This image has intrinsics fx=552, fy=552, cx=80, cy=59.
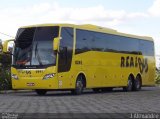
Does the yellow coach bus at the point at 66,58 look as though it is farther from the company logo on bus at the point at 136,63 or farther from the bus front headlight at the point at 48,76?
the company logo on bus at the point at 136,63

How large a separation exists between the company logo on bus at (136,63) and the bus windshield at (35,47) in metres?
7.89

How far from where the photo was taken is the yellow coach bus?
85.7 ft

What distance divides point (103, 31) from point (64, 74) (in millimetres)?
5252

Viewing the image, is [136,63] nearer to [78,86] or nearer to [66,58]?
[78,86]

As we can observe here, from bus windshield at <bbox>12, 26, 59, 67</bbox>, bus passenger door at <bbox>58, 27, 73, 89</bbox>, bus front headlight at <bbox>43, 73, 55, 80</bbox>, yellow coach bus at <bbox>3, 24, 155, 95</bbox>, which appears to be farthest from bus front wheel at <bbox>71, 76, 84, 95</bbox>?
bus windshield at <bbox>12, 26, 59, 67</bbox>

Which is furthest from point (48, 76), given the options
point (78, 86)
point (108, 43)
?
point (108, 43)

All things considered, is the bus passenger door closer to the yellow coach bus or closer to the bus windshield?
the yellow coach bus

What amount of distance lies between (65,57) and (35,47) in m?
1.52

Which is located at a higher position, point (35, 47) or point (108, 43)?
point (108, 43)

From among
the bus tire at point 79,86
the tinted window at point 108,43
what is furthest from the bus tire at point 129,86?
the bus tire at point 79,86

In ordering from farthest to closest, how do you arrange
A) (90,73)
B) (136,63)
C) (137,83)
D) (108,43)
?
1. (137,83)
2. (136,63)
3. (108,43)
4. (90,73)

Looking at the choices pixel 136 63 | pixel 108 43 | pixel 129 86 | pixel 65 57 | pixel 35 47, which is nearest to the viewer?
pixel 35 47

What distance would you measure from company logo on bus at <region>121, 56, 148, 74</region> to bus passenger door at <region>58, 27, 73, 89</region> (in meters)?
6.93

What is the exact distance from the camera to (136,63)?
35.1 metres
